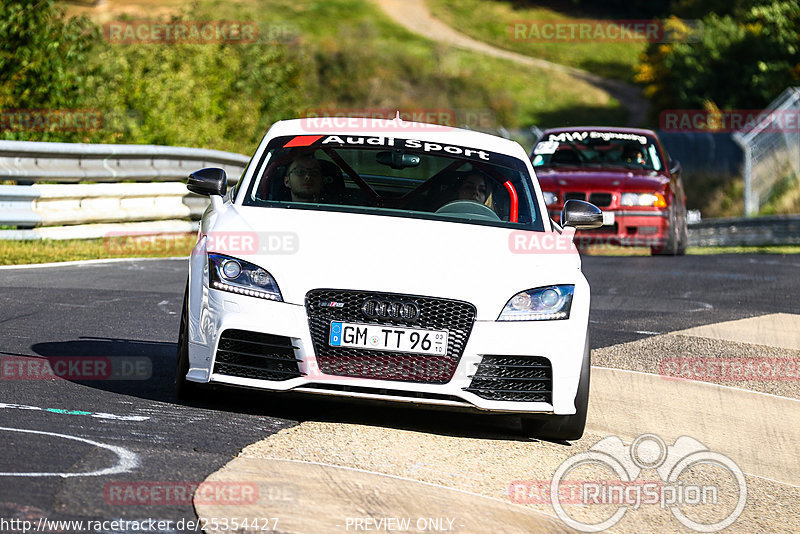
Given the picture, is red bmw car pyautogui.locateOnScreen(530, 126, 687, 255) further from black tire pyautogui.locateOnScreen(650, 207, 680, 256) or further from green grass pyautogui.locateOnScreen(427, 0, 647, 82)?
green grass pyautogui.locateOnScreen(427, 0, 647, 82)

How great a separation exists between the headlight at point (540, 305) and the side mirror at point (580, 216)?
119 cm

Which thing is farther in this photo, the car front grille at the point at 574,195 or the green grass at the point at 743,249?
the green grass at the point at 743,249

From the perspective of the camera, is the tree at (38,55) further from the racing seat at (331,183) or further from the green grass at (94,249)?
the racing seat at (331,183)

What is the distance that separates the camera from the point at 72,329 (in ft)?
27.6

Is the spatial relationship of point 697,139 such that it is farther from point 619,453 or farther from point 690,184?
point 619,453

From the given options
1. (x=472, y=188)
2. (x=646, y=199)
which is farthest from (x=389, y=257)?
(x=646, y=199)

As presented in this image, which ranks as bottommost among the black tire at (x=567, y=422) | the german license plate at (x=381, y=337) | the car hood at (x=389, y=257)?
the black tire at (x=567, y=422)

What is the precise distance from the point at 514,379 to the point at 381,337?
27.6 inches

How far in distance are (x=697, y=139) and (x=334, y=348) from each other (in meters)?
29.8

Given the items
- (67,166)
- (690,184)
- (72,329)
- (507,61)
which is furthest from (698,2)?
(72,329)

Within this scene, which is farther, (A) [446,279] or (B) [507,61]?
(B) [507,61]

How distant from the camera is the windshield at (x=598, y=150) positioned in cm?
1672
